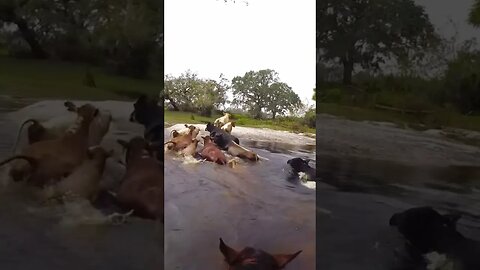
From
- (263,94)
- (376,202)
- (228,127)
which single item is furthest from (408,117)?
(228,127)

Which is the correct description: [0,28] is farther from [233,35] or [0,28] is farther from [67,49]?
[233,35]

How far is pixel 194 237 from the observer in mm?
3635

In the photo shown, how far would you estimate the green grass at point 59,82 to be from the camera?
11.6 ft

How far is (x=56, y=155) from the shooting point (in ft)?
11.5

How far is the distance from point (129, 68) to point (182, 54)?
0.32m

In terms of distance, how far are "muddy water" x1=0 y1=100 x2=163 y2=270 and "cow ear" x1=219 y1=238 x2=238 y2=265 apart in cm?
41

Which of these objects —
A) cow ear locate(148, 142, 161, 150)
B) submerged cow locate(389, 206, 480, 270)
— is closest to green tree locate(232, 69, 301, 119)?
cow ear locate(148, 142, 161, 150)

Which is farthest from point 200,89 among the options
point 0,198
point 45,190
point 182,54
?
point 0,198

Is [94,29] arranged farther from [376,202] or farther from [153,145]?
[376,202]

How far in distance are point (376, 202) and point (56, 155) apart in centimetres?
182

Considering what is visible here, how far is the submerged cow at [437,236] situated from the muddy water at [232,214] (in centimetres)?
54

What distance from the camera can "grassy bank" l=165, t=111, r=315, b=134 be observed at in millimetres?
3727

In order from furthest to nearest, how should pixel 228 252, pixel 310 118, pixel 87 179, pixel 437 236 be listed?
1. pixel 310 118
2. pixel 228 252
3. pixel 87 179
4. pixel 437 236

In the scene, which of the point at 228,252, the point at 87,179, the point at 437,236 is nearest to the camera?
the point at 437,236
